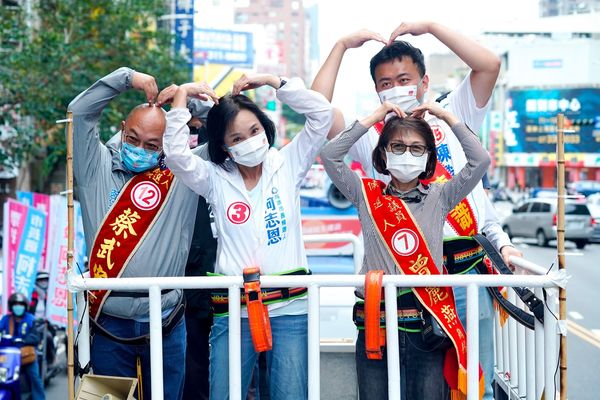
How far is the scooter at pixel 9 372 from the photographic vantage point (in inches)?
299

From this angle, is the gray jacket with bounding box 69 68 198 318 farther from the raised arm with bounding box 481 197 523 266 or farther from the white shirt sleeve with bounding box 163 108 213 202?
the raised arm with bounding box 481 197 523 266

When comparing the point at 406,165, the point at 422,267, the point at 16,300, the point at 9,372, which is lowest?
the point at 9,372

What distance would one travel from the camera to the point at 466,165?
11.2ft

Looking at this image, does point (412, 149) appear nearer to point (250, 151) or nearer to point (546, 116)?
point (250, 151)

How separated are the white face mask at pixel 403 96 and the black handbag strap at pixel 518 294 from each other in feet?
2.28

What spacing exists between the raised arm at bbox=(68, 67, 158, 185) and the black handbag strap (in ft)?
5.49

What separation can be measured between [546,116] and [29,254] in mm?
45250

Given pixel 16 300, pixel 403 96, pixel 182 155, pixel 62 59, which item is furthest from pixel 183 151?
pixel 62 59

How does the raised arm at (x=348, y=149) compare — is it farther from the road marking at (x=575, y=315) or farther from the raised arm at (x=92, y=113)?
the road marking at (x=575, y=315)

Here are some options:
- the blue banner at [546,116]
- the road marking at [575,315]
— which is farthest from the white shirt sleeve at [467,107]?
the blue banner at [546,116]

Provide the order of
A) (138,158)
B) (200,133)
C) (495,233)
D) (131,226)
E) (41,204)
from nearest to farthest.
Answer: (131,226), (138,158), (495,233), (200,133), (41,204)

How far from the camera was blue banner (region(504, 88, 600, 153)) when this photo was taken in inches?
1806

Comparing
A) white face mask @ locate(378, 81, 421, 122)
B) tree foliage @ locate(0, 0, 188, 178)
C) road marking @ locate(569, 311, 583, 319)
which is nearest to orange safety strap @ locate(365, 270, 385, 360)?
white face mask @ locate(378, 81, 421, 122)

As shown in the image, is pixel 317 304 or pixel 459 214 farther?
pixel 459 214
